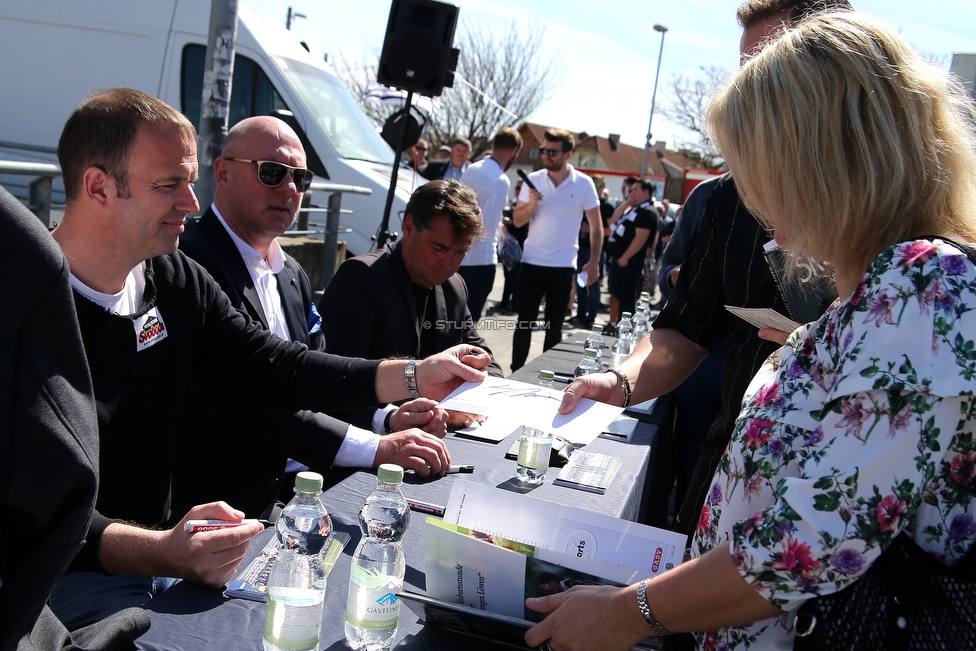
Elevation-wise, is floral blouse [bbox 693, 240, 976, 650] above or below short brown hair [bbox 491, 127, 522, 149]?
below

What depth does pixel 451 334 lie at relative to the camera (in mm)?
3646

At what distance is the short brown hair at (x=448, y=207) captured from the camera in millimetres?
3334

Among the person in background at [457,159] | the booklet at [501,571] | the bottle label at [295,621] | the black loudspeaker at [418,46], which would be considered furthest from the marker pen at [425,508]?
the person in background at [457,159]

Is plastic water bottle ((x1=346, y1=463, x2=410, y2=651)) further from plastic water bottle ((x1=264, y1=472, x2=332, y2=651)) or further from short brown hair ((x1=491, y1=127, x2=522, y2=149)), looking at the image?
short brown hair ((x1=491, y1=127, x2=522, y2=149))

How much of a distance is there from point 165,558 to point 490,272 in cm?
500

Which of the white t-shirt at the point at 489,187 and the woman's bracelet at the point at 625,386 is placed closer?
the woman's bracelet at the point at 625,386

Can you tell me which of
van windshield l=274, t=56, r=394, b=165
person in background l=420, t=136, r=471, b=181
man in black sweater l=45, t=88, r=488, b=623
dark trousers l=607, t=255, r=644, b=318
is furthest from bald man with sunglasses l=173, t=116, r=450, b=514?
dark trousers l=607, t=255, r=644, b=318

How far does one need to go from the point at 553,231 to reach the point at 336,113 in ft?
11.4

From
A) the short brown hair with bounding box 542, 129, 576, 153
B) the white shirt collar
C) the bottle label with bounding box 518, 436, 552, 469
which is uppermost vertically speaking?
the short brown hair with bounding box 542, 129, 576, 153

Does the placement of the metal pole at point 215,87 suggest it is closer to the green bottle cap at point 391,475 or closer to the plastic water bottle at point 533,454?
the plastic water bottle at point 533,454

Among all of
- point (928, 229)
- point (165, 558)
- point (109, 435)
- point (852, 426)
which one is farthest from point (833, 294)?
point (109, 435)

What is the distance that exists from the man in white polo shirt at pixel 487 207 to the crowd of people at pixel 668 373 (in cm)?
351

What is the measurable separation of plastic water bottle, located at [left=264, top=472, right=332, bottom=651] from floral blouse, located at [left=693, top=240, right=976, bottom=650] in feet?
2.23

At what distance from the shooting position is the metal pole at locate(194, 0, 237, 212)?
3.98 metres
